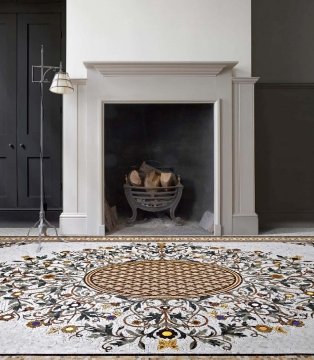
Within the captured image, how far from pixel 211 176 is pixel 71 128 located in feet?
4.64

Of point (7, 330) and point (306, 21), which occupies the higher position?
point (306, 21)

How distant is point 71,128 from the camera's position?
12.9 feet

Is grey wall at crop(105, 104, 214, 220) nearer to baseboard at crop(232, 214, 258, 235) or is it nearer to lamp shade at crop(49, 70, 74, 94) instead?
baseboard at crop(232, 214, 258, 235)

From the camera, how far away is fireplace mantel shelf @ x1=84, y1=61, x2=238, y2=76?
376 cm

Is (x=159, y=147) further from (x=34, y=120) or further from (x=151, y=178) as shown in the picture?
(x=34, y=120)

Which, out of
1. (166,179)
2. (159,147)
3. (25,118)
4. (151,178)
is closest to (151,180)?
(151,178)

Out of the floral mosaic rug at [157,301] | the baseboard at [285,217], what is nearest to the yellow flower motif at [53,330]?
the floral mosaic rug at [157,301]

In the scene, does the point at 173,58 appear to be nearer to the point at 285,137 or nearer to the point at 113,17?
the point at 113,17

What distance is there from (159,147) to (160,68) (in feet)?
2.75

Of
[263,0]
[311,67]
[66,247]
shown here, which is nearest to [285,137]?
[311,67]

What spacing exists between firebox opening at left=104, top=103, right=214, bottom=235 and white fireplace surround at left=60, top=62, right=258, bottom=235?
26 centimetres

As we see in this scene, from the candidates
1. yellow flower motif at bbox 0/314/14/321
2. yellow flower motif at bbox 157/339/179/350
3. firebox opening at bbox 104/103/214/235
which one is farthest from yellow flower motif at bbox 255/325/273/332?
firebox opening at bbox 104/103/214/235

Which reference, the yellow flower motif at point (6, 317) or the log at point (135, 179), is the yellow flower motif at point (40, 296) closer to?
the yellow flower motif at point (6, 317)

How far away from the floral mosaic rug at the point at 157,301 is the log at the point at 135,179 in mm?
1026
